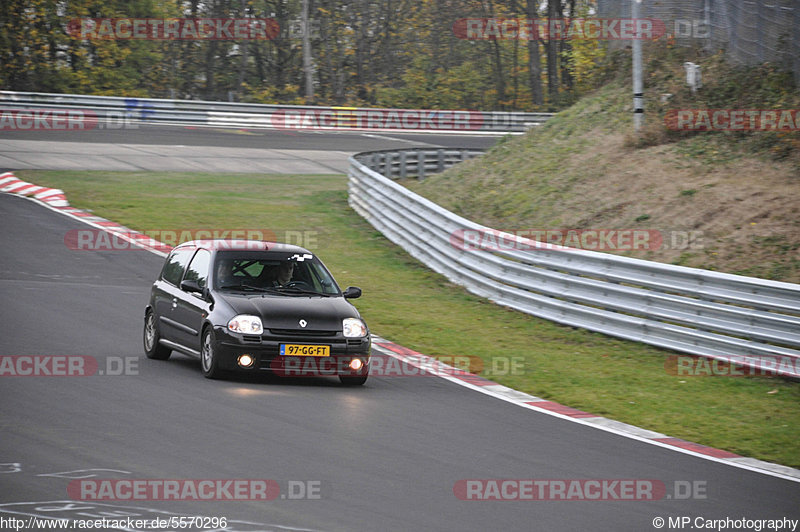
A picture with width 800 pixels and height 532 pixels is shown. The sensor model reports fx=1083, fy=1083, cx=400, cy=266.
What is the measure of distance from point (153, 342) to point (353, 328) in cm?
262

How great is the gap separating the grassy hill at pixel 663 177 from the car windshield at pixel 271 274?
716 centimetres

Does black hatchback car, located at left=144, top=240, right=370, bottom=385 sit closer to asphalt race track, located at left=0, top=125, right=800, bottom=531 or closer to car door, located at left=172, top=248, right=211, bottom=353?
car door, located at left=172, top=248, right=211, bottom=353

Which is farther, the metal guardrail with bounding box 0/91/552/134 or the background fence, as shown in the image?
the metal guardrail with bounding box 0/91/552/134

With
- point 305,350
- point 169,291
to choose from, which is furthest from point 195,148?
point 305,350

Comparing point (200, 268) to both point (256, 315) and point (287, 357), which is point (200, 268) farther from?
point (287, 357)

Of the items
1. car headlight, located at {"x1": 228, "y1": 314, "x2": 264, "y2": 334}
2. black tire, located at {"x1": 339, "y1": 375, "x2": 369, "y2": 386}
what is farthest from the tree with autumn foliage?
car headlight, located at {"x1": 228, "y1": 314, "x2": 264, "y2": 334}

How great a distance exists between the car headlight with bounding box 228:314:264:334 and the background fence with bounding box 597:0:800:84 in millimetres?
14355

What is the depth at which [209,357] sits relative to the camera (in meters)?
11.2

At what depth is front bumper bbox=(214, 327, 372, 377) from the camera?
1089cm

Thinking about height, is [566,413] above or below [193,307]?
below

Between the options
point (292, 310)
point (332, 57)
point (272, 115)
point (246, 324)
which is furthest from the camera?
point (332, 57)

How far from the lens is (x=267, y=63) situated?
59781 mm

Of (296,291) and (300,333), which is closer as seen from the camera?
Answer: (300,333)

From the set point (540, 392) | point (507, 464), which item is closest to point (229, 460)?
point (507, 464)
